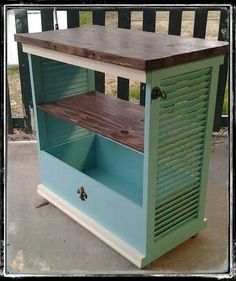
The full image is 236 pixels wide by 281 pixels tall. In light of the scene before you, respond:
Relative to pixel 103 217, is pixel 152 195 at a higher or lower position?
higher

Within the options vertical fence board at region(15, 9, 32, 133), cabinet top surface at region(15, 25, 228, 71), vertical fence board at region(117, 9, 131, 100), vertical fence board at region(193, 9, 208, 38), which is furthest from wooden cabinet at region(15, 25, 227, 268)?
vertical fence board at region(193, 9, 208, 38)

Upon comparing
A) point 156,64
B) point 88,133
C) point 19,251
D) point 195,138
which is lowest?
point 19,251

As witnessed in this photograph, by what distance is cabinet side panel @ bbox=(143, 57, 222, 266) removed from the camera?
1140 millimetres

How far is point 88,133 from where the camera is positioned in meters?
1.80

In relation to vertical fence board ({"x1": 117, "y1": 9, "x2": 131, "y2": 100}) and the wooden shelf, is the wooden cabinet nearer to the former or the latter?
the wooden shelf

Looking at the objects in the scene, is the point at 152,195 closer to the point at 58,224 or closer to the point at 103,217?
the point at 103,217

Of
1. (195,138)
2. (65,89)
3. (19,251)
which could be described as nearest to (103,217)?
(19,251)

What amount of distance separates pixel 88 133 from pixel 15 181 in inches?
16.0

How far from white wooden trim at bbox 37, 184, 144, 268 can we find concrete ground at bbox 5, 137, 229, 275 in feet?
0.09

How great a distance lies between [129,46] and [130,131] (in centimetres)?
28

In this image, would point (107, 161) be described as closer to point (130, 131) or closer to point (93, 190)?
point (93, 190)

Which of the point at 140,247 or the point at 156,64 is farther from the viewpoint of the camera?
the point at 140,247

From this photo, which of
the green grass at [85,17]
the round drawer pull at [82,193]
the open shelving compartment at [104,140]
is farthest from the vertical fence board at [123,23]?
the round drawer pull at [82,193]

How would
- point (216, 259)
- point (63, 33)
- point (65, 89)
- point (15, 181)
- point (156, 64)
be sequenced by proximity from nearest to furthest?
point (156, 64) → point (216, 259) → point (63, 33) → point (65, 89) → point (15, 181)
